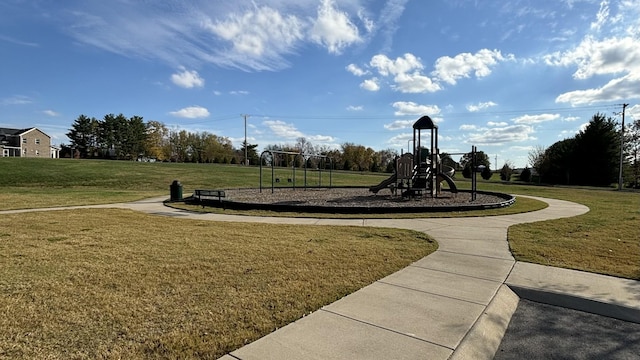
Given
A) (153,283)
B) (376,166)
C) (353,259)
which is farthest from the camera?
(376,166)

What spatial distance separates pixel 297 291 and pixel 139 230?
5.67 meters

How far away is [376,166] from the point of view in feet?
239

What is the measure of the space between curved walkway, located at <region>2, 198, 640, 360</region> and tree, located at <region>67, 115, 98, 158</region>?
9469 cm

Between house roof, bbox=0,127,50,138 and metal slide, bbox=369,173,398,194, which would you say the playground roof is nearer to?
metal slide, bbox=369,173,398,194

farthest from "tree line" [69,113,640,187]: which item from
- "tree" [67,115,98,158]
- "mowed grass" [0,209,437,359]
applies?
"mowed grass" [0,209,437,359]

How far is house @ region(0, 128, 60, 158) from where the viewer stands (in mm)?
71194

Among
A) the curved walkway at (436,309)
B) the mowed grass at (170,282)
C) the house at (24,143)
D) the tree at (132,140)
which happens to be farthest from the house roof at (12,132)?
the curved walkway at (436,309)

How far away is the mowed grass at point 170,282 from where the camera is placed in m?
2.88

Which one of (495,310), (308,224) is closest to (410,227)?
(308,224)

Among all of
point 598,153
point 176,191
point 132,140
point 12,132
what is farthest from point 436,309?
point 12,132

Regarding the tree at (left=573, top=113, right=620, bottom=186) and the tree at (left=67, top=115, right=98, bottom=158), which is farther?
the tree at (left=67, top=115, right=98, bottom=158)

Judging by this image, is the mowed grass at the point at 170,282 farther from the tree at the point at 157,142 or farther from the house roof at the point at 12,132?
the house roof at the point at 12,132

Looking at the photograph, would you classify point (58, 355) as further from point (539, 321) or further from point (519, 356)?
point (539, 321)

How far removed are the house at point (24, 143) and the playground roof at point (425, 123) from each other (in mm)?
84140
